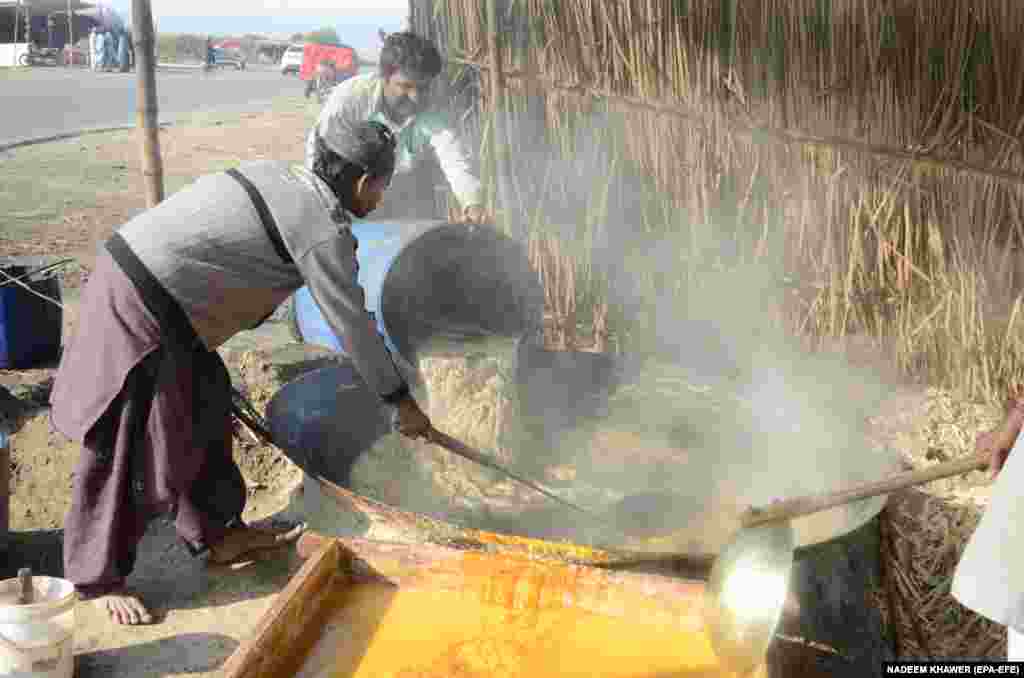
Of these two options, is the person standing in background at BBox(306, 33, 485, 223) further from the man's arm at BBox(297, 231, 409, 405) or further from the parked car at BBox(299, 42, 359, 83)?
the parked car at BBox(299, 42, 359, 83)

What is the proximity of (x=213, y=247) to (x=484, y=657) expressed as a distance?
70.4 inches

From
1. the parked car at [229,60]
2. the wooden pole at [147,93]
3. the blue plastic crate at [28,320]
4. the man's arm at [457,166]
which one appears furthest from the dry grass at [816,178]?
the parked car at [229,60]

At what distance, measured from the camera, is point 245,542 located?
4.16 meters

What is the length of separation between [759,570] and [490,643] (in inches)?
29.5

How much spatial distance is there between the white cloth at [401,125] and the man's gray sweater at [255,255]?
6.41 feet

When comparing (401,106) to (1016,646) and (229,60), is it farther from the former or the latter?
(229,60)

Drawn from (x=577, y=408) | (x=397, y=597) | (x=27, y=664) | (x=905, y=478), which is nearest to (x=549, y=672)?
(x=397, y=597)

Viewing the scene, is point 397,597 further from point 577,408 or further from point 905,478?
point 577,408

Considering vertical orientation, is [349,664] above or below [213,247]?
below

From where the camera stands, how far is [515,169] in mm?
6332

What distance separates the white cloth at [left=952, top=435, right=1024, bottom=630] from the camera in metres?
2.12

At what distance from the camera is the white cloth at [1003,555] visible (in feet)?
6.96

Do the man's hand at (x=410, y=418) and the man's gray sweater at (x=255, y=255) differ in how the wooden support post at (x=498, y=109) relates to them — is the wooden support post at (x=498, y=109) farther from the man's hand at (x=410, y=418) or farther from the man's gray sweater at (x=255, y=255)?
the man's hand at (x=410, y=418)

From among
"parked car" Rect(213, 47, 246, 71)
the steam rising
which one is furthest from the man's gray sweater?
"parked car" Rect(213, 47, 246, 71)
